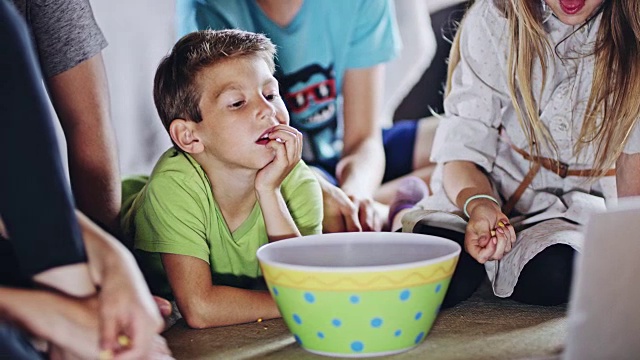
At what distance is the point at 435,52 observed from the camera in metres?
1.40

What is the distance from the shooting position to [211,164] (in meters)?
1.05

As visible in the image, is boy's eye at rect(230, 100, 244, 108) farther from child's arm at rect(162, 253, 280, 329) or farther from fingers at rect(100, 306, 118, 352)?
fingers at rect(100, 306, 118, 352)

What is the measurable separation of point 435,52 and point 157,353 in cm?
78

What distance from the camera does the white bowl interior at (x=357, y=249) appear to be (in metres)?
0.97

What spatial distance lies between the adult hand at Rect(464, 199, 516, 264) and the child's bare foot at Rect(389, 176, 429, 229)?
0.73ft

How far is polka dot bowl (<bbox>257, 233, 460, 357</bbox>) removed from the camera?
841 mm

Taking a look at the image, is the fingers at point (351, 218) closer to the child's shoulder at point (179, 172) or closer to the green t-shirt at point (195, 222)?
the green t-shirt at point (195, 222)

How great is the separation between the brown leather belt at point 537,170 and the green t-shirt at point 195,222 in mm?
262

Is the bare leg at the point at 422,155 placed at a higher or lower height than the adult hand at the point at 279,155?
lower

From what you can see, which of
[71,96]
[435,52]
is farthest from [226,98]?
[435,52]

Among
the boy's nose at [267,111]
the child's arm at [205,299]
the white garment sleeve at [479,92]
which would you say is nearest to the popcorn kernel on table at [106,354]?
the child's arm at [205,299]

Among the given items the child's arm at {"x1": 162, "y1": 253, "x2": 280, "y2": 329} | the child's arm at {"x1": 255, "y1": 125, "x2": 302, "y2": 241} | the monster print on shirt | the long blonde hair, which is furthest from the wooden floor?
the monster print on shirt

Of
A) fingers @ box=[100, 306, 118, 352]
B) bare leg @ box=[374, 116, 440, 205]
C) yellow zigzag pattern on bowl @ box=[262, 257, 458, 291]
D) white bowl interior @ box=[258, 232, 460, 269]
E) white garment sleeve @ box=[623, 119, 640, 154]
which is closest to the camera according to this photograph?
fingers @ box=[100, 306, 118, 352]

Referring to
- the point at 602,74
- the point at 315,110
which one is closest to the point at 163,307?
the point at 315,110
